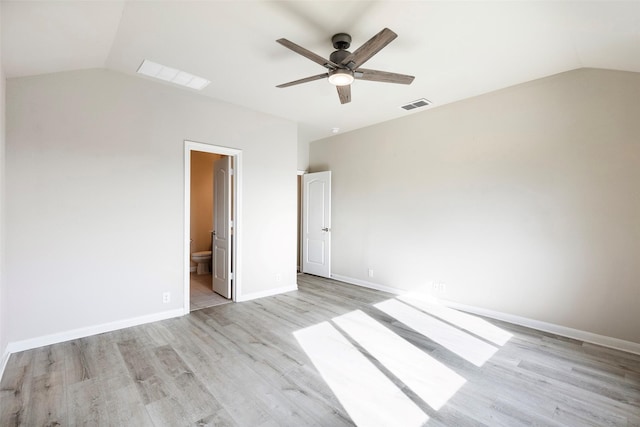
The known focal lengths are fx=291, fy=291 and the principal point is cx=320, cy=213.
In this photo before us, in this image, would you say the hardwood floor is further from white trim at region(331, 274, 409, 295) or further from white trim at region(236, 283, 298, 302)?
white trim at region(331, 274, 409, 295)

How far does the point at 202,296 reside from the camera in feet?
15.1

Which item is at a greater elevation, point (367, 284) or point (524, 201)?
point (524, 201)

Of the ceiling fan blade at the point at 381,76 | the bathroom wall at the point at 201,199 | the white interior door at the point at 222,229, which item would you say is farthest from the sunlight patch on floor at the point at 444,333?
the bathroom wall at the point at 201,199

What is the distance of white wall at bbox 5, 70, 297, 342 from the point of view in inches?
110

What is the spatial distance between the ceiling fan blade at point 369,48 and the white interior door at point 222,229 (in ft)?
8.60

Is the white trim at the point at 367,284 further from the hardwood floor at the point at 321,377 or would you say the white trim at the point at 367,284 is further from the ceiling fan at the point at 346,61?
the ceiling fan at the point at 346,61

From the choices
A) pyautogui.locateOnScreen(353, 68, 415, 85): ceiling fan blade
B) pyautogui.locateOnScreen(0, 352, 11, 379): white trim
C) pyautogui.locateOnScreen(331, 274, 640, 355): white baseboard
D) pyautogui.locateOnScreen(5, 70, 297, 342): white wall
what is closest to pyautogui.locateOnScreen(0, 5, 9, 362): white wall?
pyautogui.locateOnScreen(0, 352, 11, 379): white trim

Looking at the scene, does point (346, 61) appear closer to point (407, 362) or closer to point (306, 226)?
point (407, 362)

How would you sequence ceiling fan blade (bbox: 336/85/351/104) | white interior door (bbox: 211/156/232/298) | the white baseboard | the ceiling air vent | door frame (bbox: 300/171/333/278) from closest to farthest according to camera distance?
1. ceiling fan blade (bbox: 336/85/351/104)
2. the white baseboard
3. the ceiling air vent
4. white interior door (bbox: 211/156/232/298)
5. door frame (bbox: 300/171/333/278)

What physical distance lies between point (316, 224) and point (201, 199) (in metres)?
2.80

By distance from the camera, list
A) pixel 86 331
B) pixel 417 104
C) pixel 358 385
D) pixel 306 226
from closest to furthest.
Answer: pixel 358 385, pixel 86 331, pixel 417 104, pixel 306 226

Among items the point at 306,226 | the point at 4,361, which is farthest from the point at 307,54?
the point at 306,226

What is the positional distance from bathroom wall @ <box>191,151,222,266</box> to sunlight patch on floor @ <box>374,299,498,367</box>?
14.6 ft

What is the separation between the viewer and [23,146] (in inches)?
110
